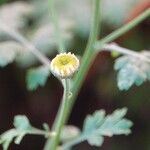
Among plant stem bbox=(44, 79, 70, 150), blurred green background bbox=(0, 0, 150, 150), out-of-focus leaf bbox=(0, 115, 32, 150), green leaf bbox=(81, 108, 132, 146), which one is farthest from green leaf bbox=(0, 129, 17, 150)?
blurred green background bbox=(0, 0, 150, 150)

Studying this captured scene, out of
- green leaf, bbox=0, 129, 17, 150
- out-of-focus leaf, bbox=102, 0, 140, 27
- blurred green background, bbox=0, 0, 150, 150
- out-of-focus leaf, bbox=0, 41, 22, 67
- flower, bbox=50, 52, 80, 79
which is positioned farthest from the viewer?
out-of-focus leaf, bbox=102, 0, 140, 27

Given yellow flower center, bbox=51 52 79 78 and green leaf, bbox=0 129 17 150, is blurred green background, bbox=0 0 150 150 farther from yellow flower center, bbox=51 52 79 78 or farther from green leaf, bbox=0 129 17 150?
yellow flower center, bbox=51 52 79 78

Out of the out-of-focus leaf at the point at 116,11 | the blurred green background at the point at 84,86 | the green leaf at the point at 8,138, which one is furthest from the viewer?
the out-of-focus leaf at the point at 116,11

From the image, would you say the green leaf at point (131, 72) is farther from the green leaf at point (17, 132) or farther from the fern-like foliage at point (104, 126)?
the green leaf at point (17, 132)

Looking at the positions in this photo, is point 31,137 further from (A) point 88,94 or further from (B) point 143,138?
(B) point 143,138

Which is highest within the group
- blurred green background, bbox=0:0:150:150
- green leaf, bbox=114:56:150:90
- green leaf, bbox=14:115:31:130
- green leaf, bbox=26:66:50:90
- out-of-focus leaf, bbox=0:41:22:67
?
blurred green background, bbox=0:0:150:150

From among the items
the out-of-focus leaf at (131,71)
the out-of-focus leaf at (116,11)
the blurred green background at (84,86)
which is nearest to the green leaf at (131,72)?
the out-of-focus leaf at (131,71)

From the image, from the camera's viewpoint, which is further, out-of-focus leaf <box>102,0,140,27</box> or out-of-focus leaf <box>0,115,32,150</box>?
out-of-focus leaf <box>102,0,140,27</box>
